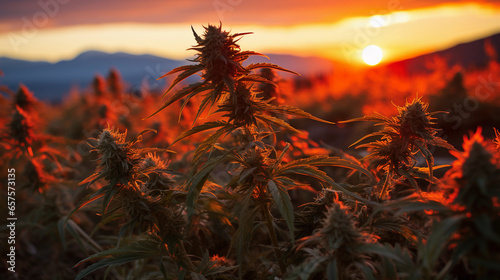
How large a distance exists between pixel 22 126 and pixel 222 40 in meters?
2.75

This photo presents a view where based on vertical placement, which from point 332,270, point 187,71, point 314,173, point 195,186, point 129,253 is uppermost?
point 187,71

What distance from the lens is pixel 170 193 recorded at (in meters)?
1.66

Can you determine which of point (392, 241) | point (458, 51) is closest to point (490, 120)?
point (392, 241)

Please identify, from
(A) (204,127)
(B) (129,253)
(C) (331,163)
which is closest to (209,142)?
(A) (204,127)

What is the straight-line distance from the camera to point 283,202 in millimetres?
1412

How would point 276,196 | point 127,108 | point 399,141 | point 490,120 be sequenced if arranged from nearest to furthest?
1. point 276,196
2. point 399,141
3. point 490,120
4. point 127,108

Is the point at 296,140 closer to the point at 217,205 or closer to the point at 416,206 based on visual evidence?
the point at 217,205

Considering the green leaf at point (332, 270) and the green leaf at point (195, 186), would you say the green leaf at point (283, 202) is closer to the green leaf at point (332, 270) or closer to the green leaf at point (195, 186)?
the green leaf at point (332, 270)

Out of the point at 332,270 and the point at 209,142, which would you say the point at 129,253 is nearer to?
the point at 209,142

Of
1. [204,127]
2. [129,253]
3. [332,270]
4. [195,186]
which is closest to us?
[332,270]

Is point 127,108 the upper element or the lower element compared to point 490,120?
lower

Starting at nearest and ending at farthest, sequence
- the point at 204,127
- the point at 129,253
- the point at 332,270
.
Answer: the point at 332,270, the point at 204,127, the point at 129,253

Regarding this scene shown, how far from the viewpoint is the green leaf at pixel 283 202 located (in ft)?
4.29

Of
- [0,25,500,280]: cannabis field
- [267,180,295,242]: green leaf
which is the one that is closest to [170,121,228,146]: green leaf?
[0,25,500,280]: cannabis field
